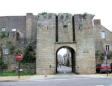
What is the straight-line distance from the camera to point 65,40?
21.6 meters

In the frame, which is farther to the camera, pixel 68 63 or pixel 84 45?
pixel 68 63

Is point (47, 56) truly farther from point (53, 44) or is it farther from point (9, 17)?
point (9, 17)

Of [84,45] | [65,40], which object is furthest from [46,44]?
[84,45]

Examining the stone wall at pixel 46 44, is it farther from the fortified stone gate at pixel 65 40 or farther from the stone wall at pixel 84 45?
the stone wall at pixel 84 45

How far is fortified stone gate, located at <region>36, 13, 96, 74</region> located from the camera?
2114 centimetres

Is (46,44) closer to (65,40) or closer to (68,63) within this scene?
(65,40)

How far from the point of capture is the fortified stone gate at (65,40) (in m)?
21.1

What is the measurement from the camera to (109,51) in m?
31.5

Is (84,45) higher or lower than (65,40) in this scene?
lower

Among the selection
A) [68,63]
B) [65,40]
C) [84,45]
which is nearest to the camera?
[84,45]

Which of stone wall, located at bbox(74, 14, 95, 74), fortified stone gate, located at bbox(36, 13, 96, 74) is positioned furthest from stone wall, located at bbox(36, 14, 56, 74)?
stone wall, located at bbox(74, 14, 95, 74)

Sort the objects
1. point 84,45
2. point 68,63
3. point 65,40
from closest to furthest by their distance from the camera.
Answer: point 84,45 < point 65,40 < point 68,63

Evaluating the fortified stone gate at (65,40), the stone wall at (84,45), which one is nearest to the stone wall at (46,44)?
the fortified stone gate at (65,40)

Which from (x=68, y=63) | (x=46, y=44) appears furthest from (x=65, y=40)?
(x=68, y=63)
